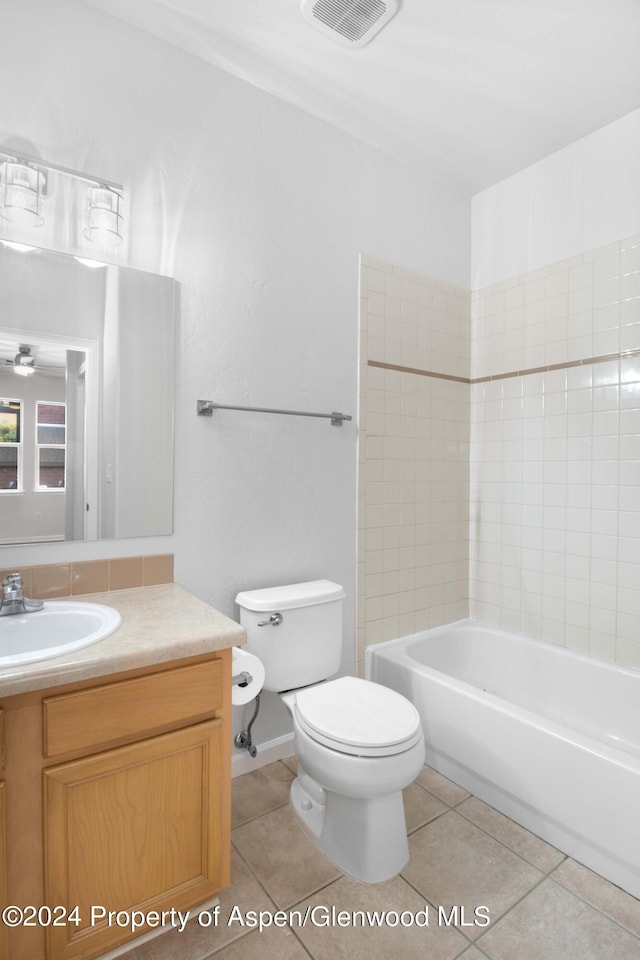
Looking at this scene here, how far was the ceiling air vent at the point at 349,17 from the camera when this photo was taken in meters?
1.60

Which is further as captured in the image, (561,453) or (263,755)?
(561,453)

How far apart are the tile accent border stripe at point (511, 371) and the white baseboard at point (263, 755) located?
167 centimetres

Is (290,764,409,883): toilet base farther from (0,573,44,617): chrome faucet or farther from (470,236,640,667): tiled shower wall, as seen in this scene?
(470,236,640,667): tiled shower wall

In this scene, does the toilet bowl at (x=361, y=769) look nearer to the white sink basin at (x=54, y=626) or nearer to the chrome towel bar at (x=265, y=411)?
the white sink basin at (x=54, y=626)

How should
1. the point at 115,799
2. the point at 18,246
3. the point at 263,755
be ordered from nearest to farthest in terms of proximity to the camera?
the point at 115,799
the point at 18,246
the point at 263,755

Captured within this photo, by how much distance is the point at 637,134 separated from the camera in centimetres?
212

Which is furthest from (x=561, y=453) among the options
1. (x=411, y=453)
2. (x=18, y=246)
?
(x=18, y=246)

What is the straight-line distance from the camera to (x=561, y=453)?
7.86ft

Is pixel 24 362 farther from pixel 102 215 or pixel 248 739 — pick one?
pixel 248 739

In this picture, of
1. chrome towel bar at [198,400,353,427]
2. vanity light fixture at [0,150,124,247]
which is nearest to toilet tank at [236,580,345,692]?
chrome towel bar at [198,400,353,427]

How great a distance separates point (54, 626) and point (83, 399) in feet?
2.29

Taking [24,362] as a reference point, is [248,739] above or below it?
below

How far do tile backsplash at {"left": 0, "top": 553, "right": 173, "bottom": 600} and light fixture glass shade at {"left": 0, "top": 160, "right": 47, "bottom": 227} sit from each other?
3.40 feet

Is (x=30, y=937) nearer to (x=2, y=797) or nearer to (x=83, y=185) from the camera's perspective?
(x=2, y=797)
